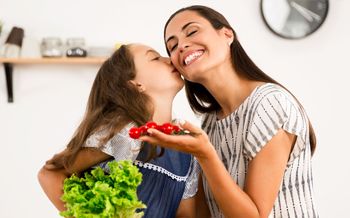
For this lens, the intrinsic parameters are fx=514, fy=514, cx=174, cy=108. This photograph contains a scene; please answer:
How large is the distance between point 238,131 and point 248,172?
16 centimetres

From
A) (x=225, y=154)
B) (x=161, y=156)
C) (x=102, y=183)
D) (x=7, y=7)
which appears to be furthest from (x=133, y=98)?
(x=7, y=7)

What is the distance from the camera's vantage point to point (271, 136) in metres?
1.20

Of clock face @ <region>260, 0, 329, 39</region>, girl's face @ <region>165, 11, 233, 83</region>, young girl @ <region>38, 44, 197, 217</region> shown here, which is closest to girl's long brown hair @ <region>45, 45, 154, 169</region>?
young girl @ <region>38, 44, 197, 217</region>

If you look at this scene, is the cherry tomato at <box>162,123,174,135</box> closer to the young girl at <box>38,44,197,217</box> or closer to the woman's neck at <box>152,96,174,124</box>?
the young girl at <box>38,44,197,217</box>

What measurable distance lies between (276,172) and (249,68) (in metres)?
0.36

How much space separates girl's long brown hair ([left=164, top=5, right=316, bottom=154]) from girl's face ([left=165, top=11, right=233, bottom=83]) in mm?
19

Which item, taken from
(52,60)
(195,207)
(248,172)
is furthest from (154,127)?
(52,60)

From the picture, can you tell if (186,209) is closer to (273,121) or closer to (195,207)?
(195,207)

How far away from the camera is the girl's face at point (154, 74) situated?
1.46 meters

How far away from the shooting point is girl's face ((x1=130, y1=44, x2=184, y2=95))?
146cm

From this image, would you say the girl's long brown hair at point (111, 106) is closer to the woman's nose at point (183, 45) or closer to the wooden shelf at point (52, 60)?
the woman's nose at point (183, 45)

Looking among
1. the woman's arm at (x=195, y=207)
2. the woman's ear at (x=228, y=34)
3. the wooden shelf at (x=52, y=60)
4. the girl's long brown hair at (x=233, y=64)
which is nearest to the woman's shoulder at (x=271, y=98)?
the girl's long brown hair at (x=233, y=64)

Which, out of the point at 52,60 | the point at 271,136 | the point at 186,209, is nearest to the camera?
the point at 271,136

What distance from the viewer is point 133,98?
4.56 feet
